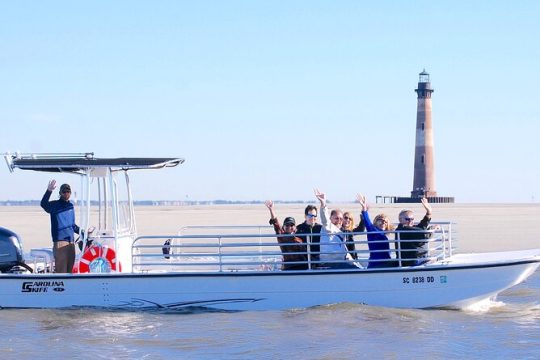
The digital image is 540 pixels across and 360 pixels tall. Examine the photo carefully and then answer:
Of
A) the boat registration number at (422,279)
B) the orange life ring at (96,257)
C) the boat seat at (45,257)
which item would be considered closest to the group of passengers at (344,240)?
the boat registration number at (422,279)

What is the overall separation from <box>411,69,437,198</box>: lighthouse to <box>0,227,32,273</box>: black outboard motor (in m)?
51.1

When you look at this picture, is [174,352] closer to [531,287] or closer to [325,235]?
[325,235]

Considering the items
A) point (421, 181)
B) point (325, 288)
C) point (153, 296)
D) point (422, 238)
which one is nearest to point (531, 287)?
point (422, 238)

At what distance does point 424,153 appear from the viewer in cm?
6391

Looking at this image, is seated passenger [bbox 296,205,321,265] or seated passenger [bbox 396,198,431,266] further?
seated passenger [bbox 296,205,321,265]

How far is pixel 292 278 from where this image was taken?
13.6 meters

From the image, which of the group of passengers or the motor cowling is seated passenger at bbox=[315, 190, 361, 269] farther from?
the motor cowling

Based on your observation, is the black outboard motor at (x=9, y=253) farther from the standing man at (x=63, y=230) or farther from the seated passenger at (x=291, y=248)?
the seated passenger at (x=291, y=248)

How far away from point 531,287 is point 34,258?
8.38 metres

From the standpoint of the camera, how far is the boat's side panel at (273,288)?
533 inches

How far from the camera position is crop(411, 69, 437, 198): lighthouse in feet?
210

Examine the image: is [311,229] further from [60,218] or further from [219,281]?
[60,218]

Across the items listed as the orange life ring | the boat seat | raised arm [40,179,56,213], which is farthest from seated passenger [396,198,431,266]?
the boat seat

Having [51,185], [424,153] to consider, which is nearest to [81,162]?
[51,185]
